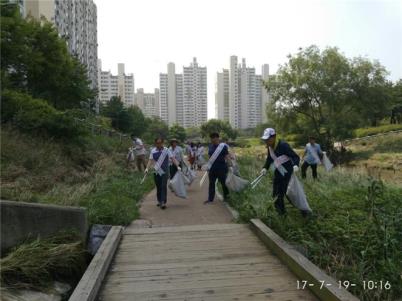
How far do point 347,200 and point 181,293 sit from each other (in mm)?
4944

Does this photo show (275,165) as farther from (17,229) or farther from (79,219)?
(17,229)

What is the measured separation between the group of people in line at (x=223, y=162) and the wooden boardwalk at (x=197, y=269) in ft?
3.58

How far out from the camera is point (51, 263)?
613cm

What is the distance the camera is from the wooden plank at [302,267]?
14.1 ft

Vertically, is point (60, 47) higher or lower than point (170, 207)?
higher

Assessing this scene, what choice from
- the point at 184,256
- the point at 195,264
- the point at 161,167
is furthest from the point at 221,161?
the point at 195,264

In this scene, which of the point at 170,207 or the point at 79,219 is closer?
the point at 79,219

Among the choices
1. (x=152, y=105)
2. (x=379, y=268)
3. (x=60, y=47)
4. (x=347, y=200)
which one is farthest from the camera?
(x=152, y=105)

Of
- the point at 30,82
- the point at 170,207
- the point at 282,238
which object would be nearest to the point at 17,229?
the point at 282,238

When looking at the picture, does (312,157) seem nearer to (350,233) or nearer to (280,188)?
(280,188)

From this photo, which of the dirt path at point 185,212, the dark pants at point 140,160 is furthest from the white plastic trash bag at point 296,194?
the dark pants at point 140,160

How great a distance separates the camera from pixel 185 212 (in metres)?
10.0

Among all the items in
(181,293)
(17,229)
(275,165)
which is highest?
(275,165)

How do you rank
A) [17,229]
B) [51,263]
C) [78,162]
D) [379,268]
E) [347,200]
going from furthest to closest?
1. [78,162]
2. [347,200]
3. [17,229]
4. [51,263]
5. [379,268]
